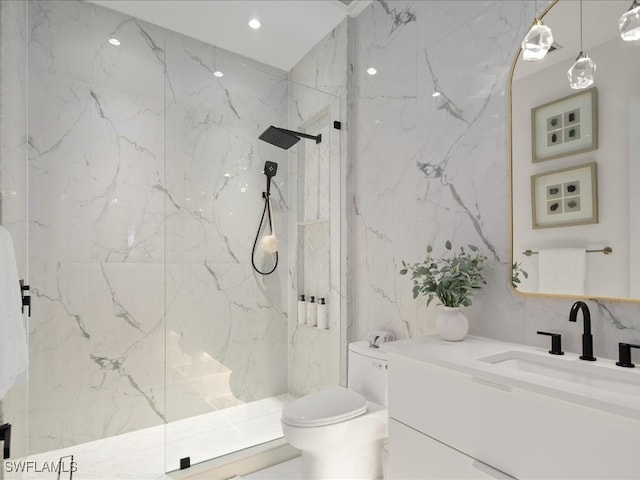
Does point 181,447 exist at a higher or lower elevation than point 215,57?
lower

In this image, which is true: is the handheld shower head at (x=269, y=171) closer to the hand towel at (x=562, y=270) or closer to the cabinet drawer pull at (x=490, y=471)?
the hand towel at (x=562, y=270)

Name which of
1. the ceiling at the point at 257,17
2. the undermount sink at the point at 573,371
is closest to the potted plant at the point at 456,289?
the undermount sink at the point at 573,371

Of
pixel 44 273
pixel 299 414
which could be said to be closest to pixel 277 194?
pixel 299 414

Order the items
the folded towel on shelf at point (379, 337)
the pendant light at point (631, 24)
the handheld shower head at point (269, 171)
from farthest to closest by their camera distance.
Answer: the handheld shower head at point (269, 171), the folded towel on shelf at point (379, 337), the pendant light at point (631, 24)

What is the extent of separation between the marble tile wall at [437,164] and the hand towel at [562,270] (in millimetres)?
57

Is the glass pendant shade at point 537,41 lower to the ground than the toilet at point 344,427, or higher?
higher

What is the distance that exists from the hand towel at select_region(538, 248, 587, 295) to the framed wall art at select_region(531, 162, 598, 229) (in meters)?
0.11

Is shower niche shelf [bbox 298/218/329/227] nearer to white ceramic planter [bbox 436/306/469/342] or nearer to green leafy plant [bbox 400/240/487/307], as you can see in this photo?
green leafy plant [bbox 400/240/487/307]

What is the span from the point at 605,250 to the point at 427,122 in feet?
3.40

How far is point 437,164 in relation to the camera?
1917 mm

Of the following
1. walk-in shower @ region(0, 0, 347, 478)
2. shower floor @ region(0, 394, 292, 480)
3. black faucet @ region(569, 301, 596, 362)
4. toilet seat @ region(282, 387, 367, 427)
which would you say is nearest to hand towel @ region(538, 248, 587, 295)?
black faucet @ region(569, 301, 596, 362)

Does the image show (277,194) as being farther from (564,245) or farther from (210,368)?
(564,245)

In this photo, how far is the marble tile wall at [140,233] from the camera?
7.05 ft

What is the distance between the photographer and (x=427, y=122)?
1981mm
